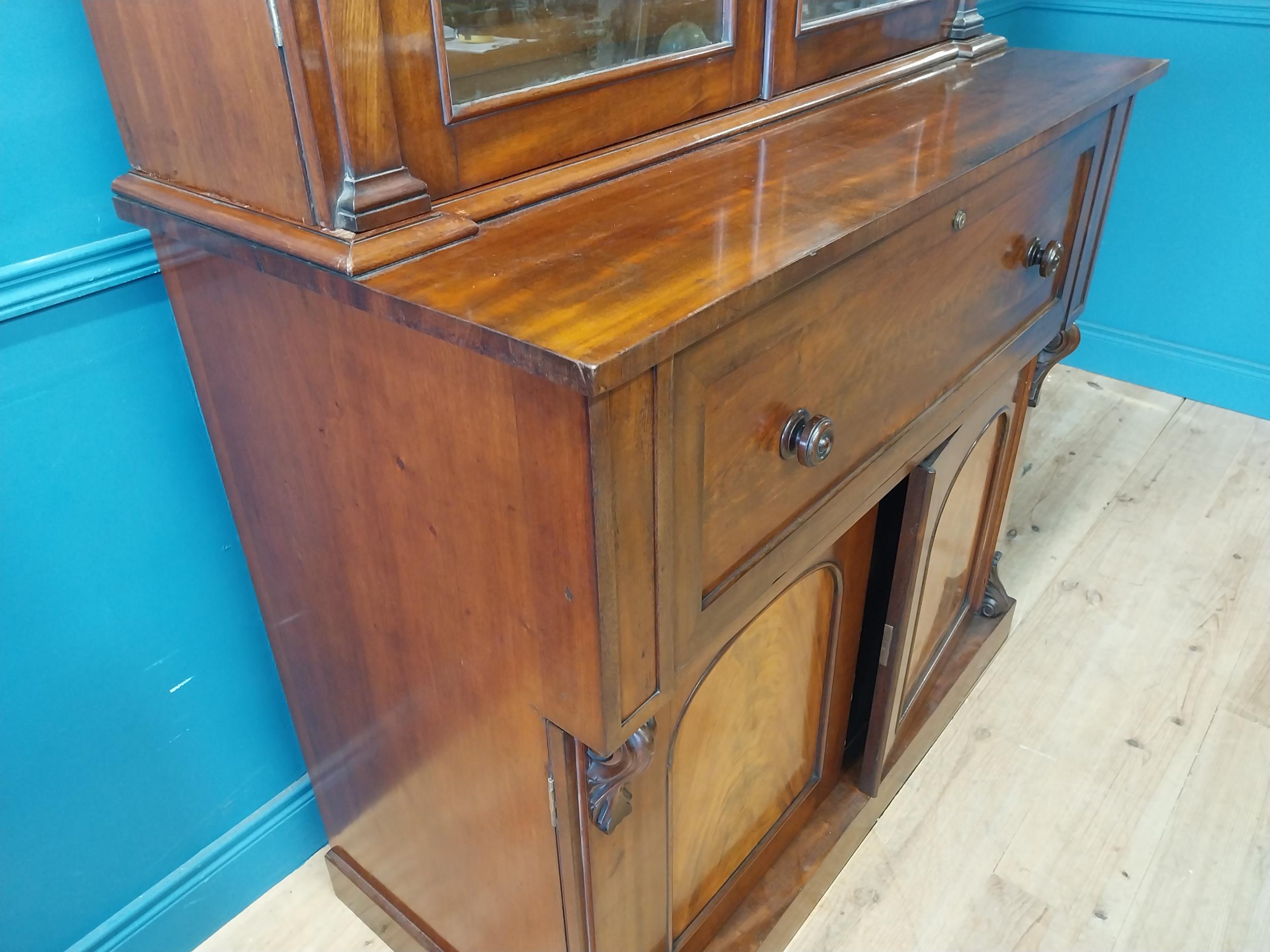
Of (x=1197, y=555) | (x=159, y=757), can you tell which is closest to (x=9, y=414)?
(x=159, y=757)

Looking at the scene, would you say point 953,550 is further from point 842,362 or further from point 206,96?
point 206,96

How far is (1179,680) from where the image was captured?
1536 mm

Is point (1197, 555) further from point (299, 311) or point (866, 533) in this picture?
point (299, 311)

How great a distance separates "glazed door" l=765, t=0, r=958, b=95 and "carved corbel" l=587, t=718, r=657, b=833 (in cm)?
60

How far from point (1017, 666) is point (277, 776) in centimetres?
116

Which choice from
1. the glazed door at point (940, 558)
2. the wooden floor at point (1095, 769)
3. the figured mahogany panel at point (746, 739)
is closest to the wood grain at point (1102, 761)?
the wooden floor at point (1095, 769)

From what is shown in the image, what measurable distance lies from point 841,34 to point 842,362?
17.0 inches

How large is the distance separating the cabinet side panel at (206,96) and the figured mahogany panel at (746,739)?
526 millimetres

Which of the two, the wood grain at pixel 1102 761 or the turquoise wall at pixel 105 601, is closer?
the turquoise wall at pixel 105 601

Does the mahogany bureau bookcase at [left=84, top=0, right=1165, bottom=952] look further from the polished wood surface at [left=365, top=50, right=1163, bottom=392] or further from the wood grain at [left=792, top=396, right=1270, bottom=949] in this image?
the wood grain at [left=792, top=396, right=1270, bottom=949]

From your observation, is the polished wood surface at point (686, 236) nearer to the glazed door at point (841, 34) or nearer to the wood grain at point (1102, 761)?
the glazed door at point (841, 34)

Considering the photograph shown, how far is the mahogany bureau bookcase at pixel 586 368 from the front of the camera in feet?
1.89

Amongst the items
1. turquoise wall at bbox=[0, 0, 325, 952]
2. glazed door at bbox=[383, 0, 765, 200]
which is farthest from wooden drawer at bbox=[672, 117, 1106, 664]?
turquoise wall at bbox=[0, 0, 325, 952]

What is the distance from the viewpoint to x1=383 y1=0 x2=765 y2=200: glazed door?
0.62 meters
